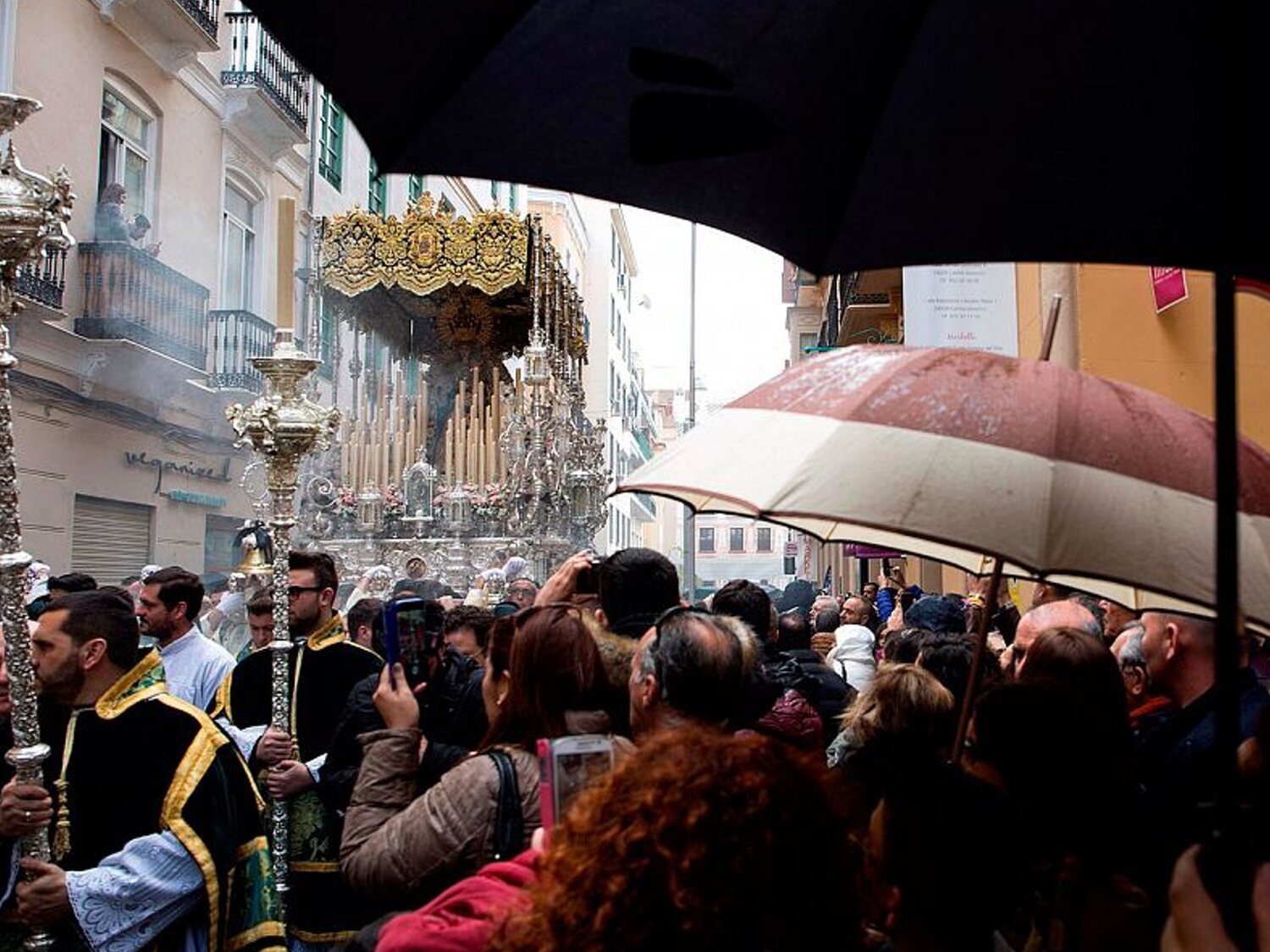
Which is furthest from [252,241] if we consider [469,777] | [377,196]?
[469,777]

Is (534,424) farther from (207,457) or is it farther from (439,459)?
(207,457)

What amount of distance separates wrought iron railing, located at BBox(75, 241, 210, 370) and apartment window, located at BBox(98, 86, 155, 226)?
0.42m

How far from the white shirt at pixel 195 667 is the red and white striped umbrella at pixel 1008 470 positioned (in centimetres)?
355

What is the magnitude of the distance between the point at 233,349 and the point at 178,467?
5.10ft

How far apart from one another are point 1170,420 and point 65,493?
40.1 ft

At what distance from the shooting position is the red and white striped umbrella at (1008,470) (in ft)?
9.65

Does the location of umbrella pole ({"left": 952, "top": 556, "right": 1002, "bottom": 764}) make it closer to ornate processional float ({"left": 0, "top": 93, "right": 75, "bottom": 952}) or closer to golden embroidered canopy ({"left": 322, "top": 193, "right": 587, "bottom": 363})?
ornate processional float ({"left": 0, "top": 93, "right": 75, "bottom": 952})

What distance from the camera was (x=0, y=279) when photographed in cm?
319

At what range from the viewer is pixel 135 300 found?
13742 mm

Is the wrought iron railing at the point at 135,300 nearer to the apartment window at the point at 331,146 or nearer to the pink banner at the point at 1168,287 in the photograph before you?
the apartment window at the point at 331,146

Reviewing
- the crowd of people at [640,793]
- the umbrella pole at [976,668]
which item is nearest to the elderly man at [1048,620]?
the crowd of people at [640,793]

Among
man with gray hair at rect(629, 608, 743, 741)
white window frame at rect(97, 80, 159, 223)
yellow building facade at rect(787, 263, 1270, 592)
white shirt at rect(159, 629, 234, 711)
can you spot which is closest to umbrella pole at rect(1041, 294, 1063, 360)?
man with gray hair at rect(629, 608, 743, 741)

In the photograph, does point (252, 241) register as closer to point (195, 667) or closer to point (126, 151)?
point (126, 151)

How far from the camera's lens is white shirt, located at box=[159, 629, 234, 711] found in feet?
20.3
